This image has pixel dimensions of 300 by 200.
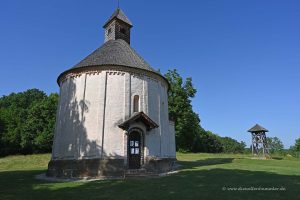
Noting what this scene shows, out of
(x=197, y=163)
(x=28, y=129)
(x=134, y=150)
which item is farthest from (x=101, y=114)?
(x=28, y=129)

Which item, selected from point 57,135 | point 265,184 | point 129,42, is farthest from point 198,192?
point 129,42

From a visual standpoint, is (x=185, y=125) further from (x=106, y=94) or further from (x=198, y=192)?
(x=198, y=192)

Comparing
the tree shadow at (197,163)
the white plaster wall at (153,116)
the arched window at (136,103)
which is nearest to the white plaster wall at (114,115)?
the arched window at (136,103)

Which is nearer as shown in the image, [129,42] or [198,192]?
[198,192]

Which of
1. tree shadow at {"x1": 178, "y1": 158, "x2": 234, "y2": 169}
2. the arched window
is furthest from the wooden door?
tree shadow at {"x1": 178, "y1": 158, "x2": 234, "y2": 169}

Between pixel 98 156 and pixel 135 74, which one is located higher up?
pixel 135 74

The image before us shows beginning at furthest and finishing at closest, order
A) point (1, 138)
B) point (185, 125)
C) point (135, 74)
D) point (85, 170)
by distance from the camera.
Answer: point (1, 138) < point (185, 125) < point (135, 74) < point (85, 170)

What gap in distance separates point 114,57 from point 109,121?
18.3ft

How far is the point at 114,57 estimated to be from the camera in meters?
22.0

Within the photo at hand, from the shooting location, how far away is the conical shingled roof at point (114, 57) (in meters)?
21.2

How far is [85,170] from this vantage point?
1862 cm

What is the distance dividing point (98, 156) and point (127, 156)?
2099 mm

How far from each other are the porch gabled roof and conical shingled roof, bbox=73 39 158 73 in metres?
4.09

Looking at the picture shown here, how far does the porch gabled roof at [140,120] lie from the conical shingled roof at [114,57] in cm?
409
